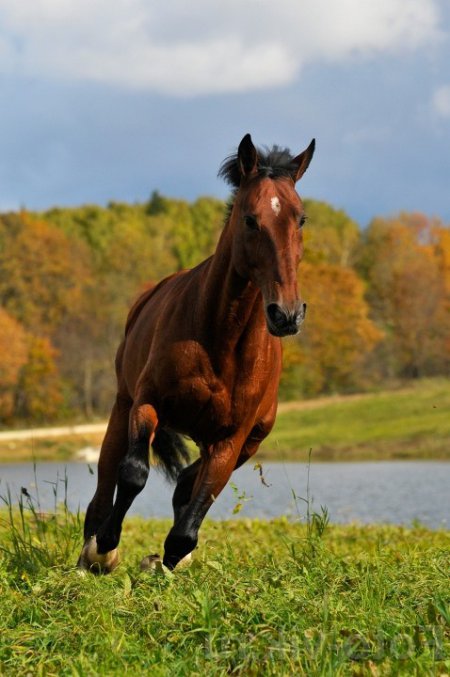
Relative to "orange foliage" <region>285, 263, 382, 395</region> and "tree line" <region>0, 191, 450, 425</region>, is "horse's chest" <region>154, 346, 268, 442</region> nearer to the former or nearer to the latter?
"tree line" <region>0, 191, 450, 425</region>

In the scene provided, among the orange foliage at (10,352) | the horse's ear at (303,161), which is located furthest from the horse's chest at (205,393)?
the orange foliage at (10,352)

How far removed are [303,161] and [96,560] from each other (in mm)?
2878

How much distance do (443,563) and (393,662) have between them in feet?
6.28

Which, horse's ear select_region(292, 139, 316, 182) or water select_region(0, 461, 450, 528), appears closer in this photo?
horse's ear select_region(292, 139, 316, 182)

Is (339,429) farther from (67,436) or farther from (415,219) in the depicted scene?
(415,219)

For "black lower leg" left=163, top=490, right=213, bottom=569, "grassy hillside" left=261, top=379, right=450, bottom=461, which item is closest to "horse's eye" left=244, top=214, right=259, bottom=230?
"black lower leg" left=163, top=490, right=213, bottom=569

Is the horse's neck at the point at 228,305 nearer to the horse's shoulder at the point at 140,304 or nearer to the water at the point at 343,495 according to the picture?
the horse's shoulder at the point at 140,304

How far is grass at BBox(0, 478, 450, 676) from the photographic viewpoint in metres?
4.29

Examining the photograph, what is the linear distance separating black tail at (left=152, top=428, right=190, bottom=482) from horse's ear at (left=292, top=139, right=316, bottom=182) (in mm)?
2429

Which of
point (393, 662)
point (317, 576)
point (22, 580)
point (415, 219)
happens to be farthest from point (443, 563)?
point (415, 219)

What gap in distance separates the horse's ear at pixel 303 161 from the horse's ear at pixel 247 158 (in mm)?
279

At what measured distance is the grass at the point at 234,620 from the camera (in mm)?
4289

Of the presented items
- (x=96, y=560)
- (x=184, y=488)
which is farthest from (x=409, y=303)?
(x=96, y=560)

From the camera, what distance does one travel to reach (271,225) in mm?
5387
